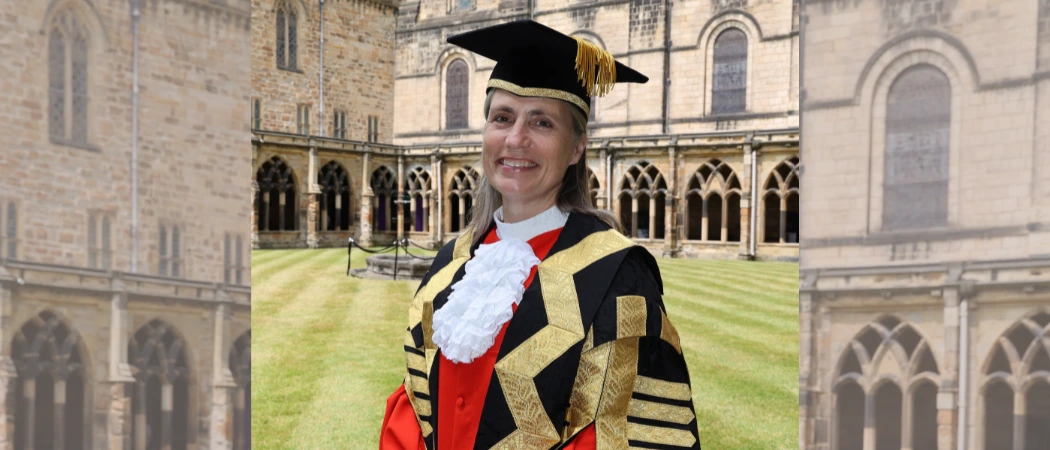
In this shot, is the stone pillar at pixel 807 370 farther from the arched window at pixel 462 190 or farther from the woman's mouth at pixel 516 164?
the arched window at pixel 462 190

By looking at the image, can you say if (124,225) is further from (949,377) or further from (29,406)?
(949,377)

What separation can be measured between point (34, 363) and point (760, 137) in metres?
20.9

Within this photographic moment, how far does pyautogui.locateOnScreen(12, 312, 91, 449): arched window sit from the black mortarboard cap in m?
2.46

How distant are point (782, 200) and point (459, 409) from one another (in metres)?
21.1

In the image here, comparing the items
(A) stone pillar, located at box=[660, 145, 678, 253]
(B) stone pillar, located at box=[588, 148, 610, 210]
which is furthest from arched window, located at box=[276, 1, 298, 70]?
(A) stone pillar, located at box=[660, 145, 678, 253]

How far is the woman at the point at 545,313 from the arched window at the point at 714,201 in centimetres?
2127

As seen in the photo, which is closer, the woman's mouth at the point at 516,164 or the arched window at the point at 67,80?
the woman's mouth at the point at 516,164

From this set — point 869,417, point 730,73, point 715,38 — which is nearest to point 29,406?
point 869,417

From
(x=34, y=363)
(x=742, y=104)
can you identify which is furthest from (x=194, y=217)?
(x=742, y=104)

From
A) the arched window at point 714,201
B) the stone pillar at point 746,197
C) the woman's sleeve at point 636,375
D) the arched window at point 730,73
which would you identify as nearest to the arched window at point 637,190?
the arched window at point 714,201

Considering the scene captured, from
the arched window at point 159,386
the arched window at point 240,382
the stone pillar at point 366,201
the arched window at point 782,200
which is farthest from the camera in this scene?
the stone pillar at point 366,201

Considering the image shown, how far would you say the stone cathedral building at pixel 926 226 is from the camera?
255 cm

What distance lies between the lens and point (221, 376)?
328 centimetres

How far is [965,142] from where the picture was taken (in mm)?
2648
